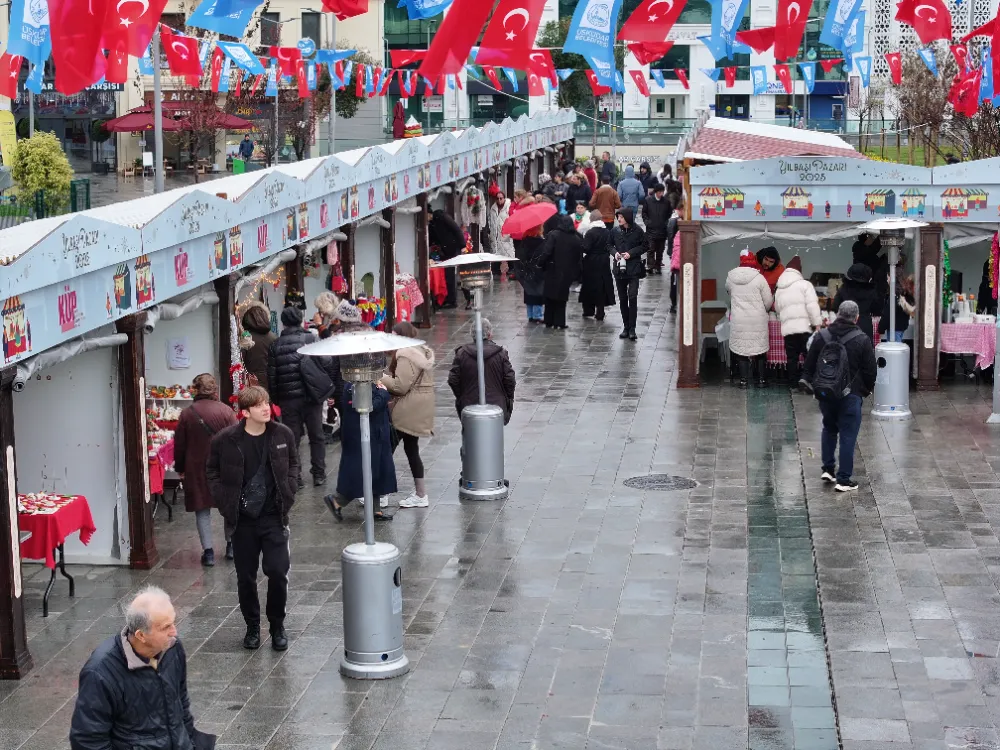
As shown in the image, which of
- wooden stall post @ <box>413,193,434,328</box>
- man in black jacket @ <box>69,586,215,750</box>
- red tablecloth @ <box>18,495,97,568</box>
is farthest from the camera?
wooden stall post @ <box>413,193,434,328</box>

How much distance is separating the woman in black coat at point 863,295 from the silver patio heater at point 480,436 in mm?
5732

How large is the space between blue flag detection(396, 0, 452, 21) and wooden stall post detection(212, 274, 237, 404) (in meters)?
2.93

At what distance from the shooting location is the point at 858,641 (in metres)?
10.1

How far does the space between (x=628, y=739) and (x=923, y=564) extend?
158 inches

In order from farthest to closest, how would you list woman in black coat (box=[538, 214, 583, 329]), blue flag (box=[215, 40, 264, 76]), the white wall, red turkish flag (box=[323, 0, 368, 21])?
blue flag (box=[215, 40, 264, 76]) → woman in black coat (box=[538, 214, 583, 329]) → red turkish flag (box=[323, 0, 368, 21]) → the white wall

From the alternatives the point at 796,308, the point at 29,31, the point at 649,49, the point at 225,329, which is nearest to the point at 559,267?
the point at 649,49

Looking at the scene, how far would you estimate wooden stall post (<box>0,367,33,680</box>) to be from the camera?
32.3ft

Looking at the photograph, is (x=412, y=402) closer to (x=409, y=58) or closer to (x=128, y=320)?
(x=128, y=320)

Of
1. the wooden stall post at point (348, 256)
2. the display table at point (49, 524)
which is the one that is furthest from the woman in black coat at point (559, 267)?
the display table at point (49, 524)

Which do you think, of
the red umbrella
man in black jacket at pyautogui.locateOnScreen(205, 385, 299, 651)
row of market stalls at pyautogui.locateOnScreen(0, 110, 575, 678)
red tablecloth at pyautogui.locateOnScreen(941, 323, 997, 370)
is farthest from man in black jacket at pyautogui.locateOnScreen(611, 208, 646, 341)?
man in black jacket at pyautogui.locateOnScreen(205, 385, 299, 651)

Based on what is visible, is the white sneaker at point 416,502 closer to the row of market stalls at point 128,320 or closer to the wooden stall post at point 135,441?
the row of market stalls at point 128,320

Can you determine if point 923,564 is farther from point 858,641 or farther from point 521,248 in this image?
point 521,248

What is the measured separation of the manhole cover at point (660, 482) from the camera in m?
14.4

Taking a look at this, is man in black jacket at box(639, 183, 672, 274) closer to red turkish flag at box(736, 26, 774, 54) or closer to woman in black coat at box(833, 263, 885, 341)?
red turkish flag at box(736, 26, 774, 54)
